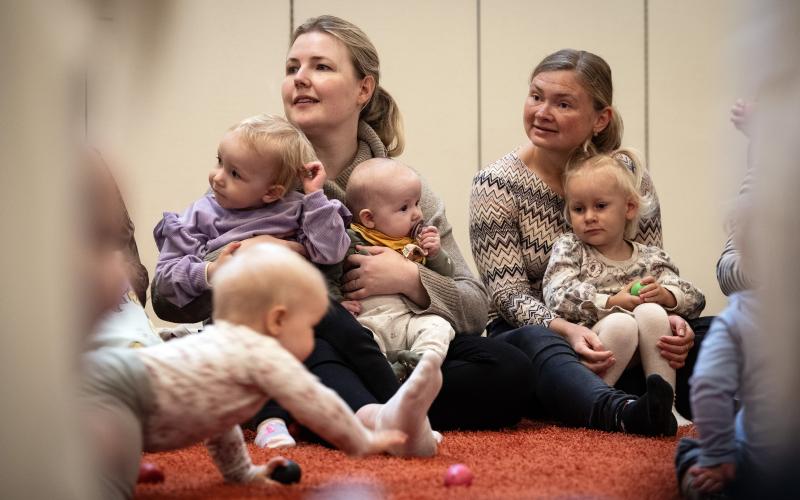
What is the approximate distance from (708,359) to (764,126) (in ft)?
0.54

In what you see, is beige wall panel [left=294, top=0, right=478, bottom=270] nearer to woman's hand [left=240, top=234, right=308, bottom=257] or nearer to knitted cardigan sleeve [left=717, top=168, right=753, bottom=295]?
woman's hand [left=240, top=234, right=308, bottom=257]

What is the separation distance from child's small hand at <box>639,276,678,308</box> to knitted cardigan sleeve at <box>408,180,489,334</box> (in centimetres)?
25

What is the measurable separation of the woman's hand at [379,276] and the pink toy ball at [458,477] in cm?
62

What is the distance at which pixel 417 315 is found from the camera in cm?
153

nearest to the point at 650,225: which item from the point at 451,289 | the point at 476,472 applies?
the point at 451,289

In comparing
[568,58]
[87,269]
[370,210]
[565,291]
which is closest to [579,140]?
[568,58]

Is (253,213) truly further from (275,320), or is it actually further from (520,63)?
(520,63)

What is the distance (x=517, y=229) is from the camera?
181 centimetres

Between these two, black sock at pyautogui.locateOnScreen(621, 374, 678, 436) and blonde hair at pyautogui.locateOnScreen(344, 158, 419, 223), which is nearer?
black sock at pyautogui.locateOnScreen(621, 374, 678, 436)

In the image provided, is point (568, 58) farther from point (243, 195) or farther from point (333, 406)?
point (333, 406)

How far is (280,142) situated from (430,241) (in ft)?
0.95

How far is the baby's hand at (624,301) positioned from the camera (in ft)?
5.32

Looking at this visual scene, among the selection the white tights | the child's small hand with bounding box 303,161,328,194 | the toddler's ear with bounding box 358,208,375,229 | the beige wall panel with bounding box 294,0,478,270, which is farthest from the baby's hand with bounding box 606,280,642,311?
the beige wall panel with bounding box 294,0,478,270

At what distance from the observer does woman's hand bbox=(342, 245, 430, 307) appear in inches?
59.1
